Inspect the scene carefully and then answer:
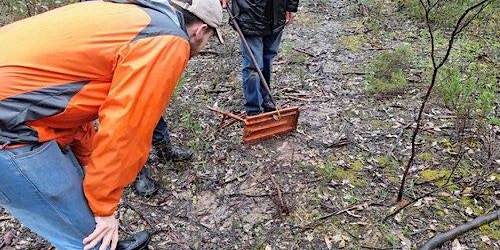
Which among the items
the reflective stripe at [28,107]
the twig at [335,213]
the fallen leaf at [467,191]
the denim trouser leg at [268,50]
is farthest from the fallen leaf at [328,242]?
the reflective stripe at [28,107]

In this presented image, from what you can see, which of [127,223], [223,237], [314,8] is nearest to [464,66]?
[314,8]

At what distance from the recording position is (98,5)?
1.88m

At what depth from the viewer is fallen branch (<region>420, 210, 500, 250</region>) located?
116 inches

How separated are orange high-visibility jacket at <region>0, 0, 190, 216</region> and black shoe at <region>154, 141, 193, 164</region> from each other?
1895 millimetres

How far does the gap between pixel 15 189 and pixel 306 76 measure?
12.8ft

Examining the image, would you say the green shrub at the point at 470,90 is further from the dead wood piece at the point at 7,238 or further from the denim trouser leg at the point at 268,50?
the dead wood piece at the point at 7,238

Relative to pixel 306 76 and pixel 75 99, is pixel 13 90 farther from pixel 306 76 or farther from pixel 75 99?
pixel 306 76

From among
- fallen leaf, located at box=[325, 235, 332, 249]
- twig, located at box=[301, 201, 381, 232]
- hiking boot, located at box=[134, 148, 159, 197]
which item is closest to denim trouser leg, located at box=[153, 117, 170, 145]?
hiking boot, located at box=[134, 148, 159, 197]

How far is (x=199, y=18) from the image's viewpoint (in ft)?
6.59

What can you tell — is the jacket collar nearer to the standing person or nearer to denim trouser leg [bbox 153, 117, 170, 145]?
denim trouser leg [bbox 153, 117, 170, 145]

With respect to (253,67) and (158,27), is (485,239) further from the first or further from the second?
(158,27)

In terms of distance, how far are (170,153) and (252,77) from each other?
103cm

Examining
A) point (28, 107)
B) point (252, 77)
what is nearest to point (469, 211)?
point (252, 77)

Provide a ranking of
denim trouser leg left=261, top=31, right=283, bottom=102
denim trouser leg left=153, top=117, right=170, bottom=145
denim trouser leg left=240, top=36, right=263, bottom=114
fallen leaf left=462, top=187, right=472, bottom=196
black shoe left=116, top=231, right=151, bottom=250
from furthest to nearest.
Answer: denim trouser leg left=261, top=31, right=283, bottom=102, denim trouser leg left=240, top=36, right=263, bottom=114, denim trouser leg left=153, top=117, right=170, bottom=145, fallen leaf left=462, top=187, right=472, bottom=196, black shoe left=116, top=231, right=151, bottom=250
